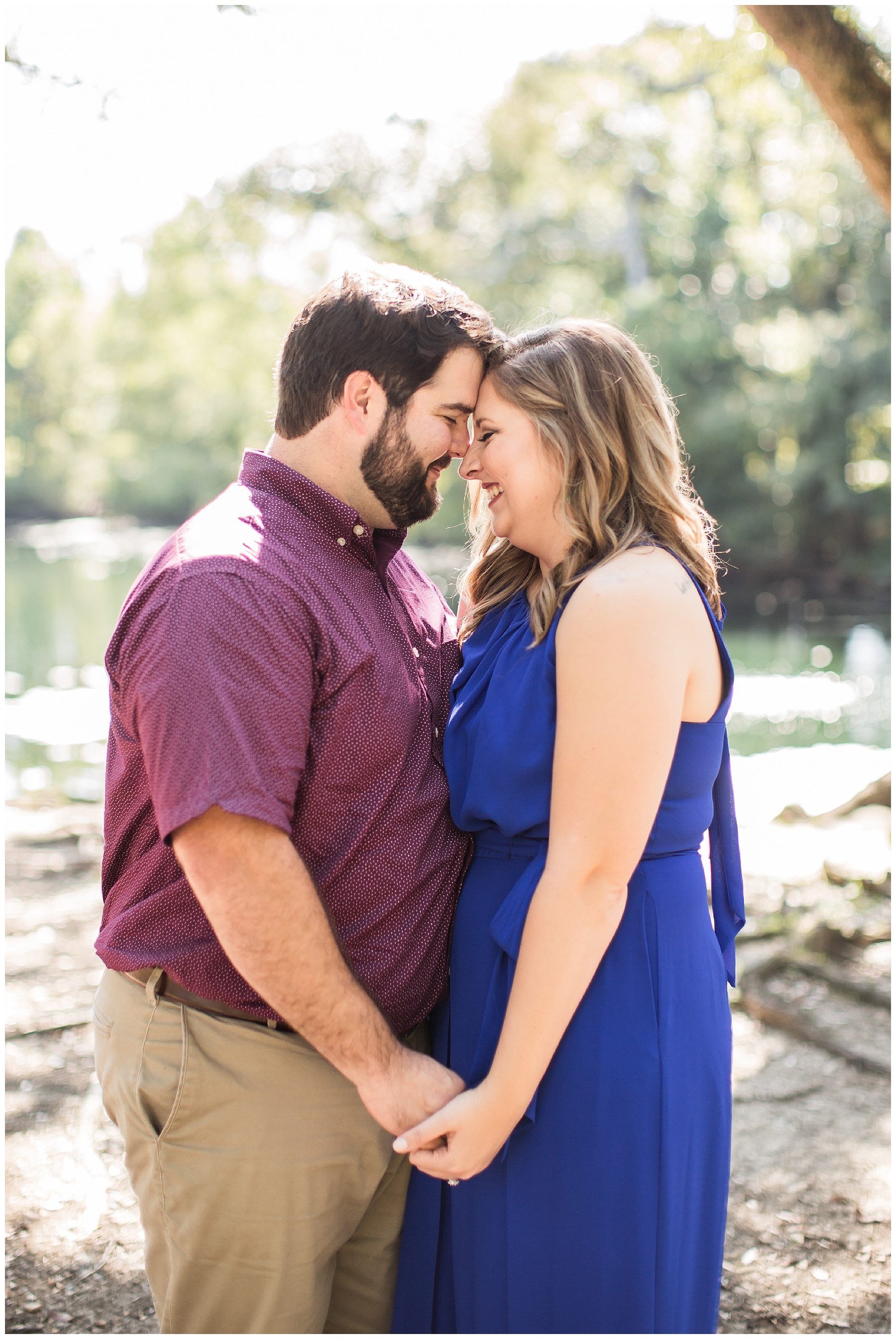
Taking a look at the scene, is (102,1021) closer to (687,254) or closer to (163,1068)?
(163,1068)

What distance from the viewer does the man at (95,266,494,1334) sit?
1.76 metres

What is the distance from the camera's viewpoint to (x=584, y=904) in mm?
1879

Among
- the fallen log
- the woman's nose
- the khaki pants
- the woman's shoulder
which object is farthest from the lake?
the khaki pants

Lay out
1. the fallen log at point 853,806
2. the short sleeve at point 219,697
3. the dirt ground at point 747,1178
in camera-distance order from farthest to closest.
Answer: the fallen log at point 853,806 → the dirt ground at point 747,1178 → the short sleeve at point 219,697

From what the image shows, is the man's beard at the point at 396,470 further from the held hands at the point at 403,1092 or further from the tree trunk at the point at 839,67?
the tree trunk at the point at 839,67

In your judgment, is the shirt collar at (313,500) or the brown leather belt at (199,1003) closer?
the brown leather belt at (199,1003)

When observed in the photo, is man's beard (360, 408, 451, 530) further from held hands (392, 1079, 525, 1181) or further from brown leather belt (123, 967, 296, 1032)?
held hands (392, 1079, 525, 1181)

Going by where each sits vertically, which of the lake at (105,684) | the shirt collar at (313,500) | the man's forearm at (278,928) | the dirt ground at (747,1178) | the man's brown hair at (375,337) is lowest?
the lake at (105,684)

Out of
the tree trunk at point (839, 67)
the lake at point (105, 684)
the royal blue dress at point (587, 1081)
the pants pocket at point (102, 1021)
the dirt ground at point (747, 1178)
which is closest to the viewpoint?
the royal blue dress at point (587, 1081)

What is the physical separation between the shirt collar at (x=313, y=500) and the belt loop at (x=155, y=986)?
88 cm

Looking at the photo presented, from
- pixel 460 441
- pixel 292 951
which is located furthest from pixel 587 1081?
pixel 460 441

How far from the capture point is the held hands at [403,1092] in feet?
6.25

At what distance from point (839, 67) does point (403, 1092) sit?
4.43m

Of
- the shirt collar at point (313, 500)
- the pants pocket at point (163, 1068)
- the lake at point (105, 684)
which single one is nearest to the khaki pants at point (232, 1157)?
the pants pocket at point (163, 1068)
